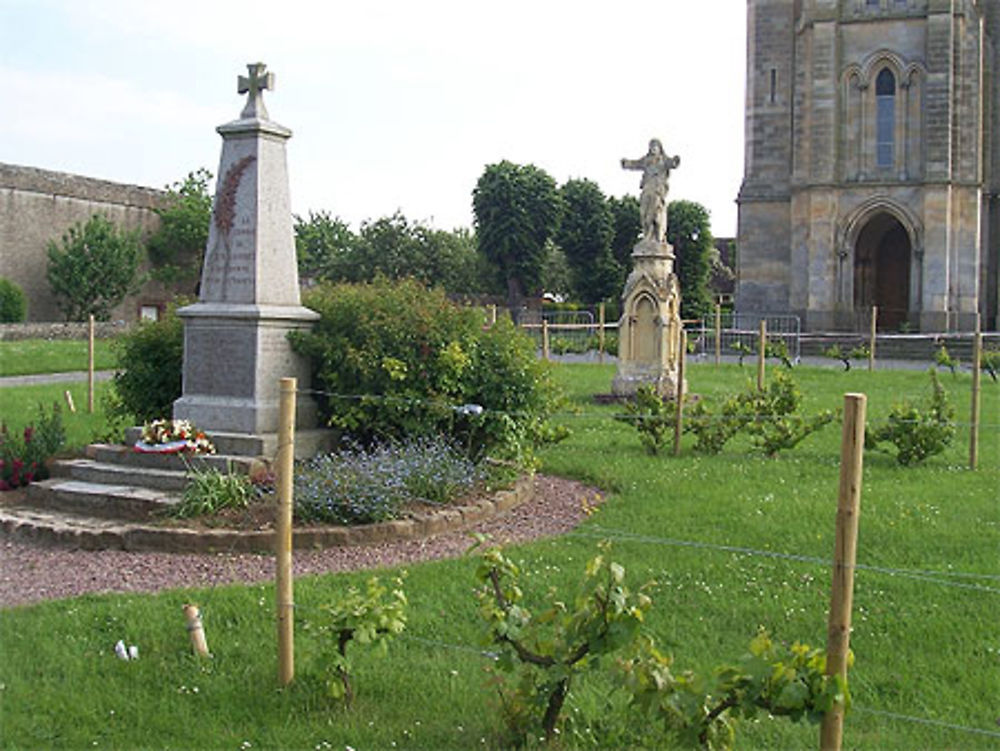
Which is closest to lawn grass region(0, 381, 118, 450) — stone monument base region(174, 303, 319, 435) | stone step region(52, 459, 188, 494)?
stone step region(52, 459, 188, 494)

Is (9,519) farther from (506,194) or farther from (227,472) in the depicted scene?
(506,194)

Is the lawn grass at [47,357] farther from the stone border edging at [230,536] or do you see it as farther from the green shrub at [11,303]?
the stone border edging at [230,536]

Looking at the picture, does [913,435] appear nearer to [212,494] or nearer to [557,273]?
[212,494]

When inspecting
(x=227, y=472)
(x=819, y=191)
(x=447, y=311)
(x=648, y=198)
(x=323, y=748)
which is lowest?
(x=323, y=748)

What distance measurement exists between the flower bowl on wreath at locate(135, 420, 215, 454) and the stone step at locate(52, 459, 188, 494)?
20 cm

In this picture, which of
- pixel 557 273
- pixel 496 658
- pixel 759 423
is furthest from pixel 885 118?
pixel 496 658

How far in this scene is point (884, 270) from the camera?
38.8 m

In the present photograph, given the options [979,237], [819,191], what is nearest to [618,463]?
[819,191]

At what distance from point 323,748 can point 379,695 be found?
62cm

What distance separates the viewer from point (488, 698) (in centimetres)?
527

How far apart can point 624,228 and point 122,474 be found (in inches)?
2275

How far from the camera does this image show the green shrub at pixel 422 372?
34.9 ft

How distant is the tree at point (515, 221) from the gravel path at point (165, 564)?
4823 cm

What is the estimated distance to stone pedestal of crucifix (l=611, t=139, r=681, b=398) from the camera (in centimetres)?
1906
